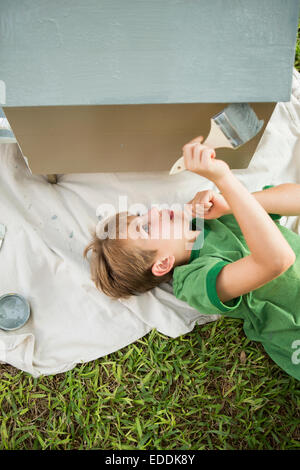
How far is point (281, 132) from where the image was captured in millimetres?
1581

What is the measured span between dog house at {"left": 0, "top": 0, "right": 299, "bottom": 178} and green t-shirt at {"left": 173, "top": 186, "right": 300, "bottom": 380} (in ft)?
1.36

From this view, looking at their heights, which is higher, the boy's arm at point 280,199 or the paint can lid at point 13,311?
the boy's arm at point 280,199

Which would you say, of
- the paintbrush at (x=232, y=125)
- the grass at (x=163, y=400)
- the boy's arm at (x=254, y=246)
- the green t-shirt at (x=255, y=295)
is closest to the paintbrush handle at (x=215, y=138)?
the paintbrush at (x=232, y=125)

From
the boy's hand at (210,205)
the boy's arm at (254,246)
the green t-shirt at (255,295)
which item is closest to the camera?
the boy's arm at (254,246)

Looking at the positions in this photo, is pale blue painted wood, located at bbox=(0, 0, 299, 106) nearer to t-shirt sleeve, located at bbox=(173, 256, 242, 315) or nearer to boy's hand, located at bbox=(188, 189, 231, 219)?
boy's hand, located at bbox=(188, 189, 231, 219)

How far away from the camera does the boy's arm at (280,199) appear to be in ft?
4.15

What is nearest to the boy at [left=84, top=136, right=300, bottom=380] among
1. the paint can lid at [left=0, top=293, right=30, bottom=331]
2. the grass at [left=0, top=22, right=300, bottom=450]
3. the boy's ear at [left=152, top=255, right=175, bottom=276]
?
the boy's ear at [left=152, top=255, right=175, bottom=276]

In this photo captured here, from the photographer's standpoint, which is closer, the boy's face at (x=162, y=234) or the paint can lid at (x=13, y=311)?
the boy's face at (x=162, y=234)

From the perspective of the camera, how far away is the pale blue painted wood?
3.35 feet

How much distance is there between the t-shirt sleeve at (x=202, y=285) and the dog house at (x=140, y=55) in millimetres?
434

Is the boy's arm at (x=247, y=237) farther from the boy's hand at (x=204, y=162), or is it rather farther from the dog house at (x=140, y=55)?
the dog house at (x=140, y=55)

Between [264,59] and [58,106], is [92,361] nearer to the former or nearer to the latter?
[58,106]
